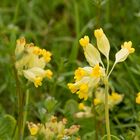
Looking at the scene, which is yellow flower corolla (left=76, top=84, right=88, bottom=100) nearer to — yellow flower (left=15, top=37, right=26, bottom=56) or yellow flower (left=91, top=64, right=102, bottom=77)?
yellow flower (left=91, top=64, right=102, bottom=77)

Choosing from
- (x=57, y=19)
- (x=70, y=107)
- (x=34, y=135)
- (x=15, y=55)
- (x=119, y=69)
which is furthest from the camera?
(x=57, y=19)

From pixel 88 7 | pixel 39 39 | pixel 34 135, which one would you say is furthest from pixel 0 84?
pixel 34 135

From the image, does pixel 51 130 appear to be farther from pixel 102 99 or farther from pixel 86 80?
pixel 102 99

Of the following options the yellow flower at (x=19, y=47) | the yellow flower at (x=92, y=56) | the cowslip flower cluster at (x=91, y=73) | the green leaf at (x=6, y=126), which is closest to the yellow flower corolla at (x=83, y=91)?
the cowslip flower cluster at (x=91, y=73)

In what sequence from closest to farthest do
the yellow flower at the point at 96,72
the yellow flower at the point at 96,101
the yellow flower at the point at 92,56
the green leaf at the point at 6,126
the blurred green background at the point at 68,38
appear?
the yellow flower at the point at 96,72, the yellow flower at the point at 92,56, the green leaf at the point at 6,126, the yellow flower at the point at 96,101, the blurred green background at the point at 68,38

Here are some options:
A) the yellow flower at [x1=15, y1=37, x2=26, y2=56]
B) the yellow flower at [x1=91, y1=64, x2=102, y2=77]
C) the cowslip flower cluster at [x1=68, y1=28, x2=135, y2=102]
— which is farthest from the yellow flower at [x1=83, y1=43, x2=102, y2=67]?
the yellow flower at [x1=15, y1=37, x2=26, y2=56]

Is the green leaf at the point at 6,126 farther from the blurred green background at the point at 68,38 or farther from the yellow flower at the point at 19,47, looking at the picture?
the yellow flower at the point at 19,47

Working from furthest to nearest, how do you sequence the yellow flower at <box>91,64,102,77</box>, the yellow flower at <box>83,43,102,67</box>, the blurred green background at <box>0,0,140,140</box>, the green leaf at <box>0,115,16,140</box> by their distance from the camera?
the blurred green background at <box>0,0,140,140</box>, the green leaf at <box>0,115,16,140</box>, the yellow flower at <box>83,43,102,67</box>, the yellow flower at <box>91,64,102,77</box>

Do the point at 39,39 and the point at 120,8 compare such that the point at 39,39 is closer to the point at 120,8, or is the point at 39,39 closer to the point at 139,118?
the point at 120,8
